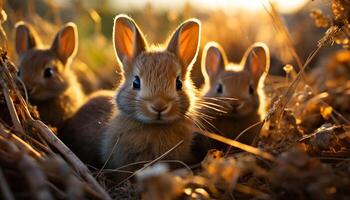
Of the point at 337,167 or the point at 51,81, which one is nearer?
the point at 337,167

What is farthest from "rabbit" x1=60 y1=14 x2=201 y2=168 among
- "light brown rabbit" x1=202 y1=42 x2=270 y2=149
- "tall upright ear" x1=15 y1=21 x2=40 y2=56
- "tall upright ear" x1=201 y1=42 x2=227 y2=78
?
"tall upright ear" x1=15 y1=21 x2=40 y2=56


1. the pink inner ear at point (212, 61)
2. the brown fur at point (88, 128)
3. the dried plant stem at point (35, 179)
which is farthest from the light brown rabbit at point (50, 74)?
the dried plant stem at point (35, 179)

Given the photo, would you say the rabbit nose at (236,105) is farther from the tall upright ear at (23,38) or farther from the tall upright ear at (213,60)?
the tall upright ear at (23,38)

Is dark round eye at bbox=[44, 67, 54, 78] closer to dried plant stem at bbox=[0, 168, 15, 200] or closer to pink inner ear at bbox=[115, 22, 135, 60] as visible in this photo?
pink inner ear at bbox=[115, 22, 135, 60]

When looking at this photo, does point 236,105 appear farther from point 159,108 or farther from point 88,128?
point 88,128

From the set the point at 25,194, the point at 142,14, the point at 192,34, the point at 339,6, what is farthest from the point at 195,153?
the point at 142,14

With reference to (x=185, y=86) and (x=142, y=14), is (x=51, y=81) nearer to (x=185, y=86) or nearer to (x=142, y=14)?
(x=185, y=86)
